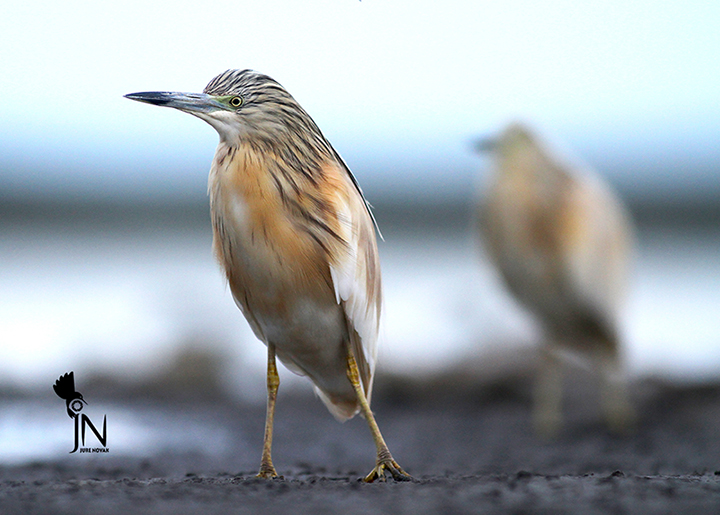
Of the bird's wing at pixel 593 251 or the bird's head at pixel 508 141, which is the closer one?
the bird's wing at pixel 593 251

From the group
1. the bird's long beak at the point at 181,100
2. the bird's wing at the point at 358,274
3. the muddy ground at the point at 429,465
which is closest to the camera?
the muddy ground at the point at 429,465

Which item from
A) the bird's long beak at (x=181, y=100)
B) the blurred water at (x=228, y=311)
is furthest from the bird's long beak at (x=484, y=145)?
the bird's long beak at (x=181, y=100)

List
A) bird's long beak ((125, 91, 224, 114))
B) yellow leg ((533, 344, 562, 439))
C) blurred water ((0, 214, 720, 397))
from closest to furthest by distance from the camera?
1. bird's long beak ((125, 91, 224, 114))
2. yellow leg ((533, 344, 562, 439))
3. blurred water ((0, 214, 720, 397))

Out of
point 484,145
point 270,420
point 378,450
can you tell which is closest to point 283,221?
point 270,420

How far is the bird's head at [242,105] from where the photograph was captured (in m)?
4.26

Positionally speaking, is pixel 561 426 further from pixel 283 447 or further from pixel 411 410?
pixel 283 447

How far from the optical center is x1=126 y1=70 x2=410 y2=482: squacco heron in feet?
13.9

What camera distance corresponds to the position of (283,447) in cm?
727

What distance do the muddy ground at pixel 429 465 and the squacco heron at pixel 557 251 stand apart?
624 millimetres

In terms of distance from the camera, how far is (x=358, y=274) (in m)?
4.44

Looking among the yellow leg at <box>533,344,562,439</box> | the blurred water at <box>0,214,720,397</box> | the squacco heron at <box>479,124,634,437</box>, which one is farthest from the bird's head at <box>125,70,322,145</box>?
the squacco heron at <box>479,124,634,437</box>

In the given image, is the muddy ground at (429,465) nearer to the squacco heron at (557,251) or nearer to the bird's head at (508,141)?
the squacco heron at (557,251)

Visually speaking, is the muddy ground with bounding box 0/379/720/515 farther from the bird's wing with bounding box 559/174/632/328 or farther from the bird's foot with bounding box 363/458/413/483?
the bird's wing with bounding box 559/174/632/328

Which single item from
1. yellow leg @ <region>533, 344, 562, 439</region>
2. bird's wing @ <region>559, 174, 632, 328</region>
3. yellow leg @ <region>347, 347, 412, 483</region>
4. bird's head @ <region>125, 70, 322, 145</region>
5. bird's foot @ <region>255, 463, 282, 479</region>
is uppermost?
bird's head @ <region>125, 70, 322, 145</region>
